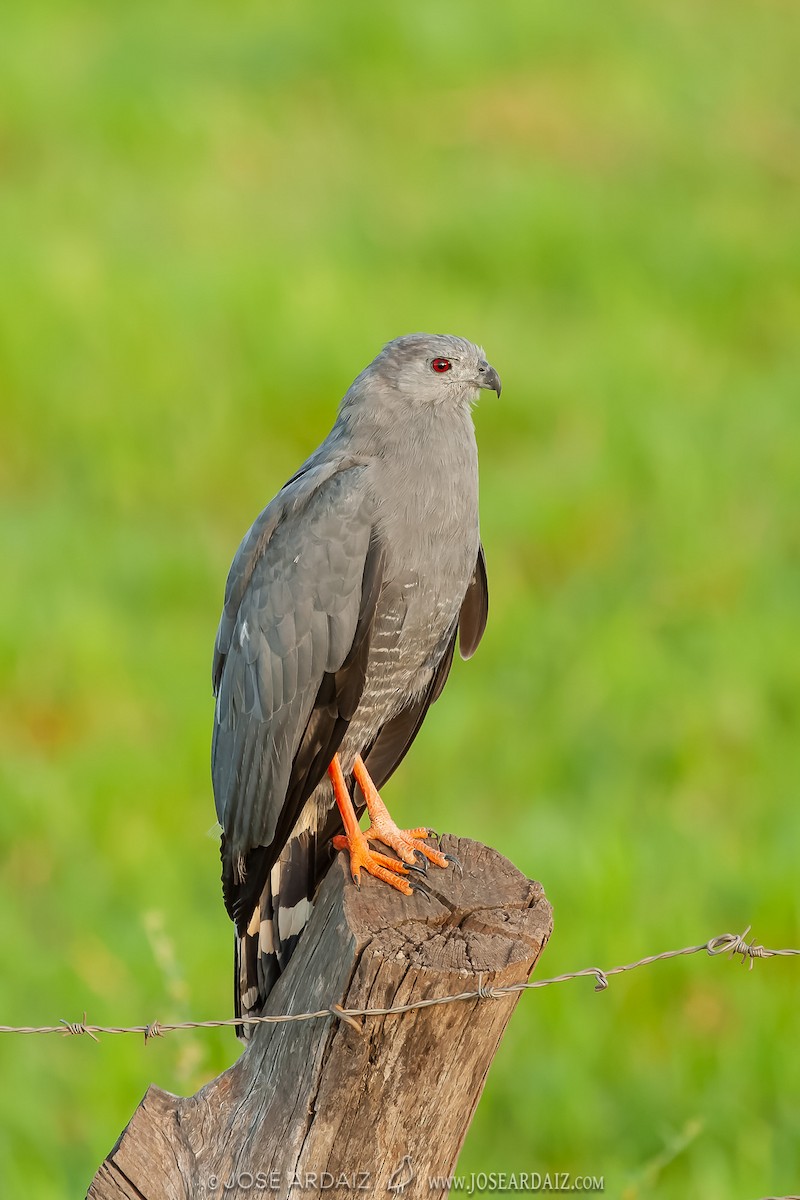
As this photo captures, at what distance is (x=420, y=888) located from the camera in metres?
2.70

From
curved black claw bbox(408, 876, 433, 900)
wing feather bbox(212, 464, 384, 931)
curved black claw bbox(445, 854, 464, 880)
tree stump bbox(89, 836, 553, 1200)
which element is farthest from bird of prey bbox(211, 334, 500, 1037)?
tree stump bbox(89, 836, 553, 1200)

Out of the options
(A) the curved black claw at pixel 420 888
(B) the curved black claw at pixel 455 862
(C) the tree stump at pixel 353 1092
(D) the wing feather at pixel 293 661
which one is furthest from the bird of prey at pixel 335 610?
(C) the tree stump at pixel 353 1092

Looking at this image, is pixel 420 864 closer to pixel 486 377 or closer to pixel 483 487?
pixel 486 377

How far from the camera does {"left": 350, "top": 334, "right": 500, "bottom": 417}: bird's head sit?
3303 millimetres

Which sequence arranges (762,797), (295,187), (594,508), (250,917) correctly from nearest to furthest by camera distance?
(250,917) < (762,797) < (594,508) < (295,187)

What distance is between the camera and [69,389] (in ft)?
27.9

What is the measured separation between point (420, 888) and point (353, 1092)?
1.56ft

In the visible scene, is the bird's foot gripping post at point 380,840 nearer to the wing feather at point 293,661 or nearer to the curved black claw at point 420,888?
the curved black claw at point 420,888

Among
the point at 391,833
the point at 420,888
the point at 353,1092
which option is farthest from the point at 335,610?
the point at 353,1092

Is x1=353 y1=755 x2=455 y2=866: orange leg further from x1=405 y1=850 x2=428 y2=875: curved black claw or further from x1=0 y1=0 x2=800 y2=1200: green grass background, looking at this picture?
x1=0 y1=0 x2=800 y2=1200: green grass background

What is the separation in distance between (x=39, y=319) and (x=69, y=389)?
0.57 m

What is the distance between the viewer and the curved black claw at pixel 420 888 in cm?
266

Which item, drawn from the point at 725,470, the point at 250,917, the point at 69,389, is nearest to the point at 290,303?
the point at 69,389

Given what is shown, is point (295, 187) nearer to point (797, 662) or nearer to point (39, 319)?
point (39, 319)
